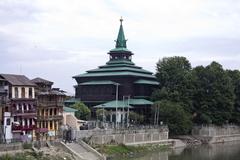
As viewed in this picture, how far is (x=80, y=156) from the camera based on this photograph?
244 feet

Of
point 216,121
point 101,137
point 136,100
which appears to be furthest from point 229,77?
point 101,137

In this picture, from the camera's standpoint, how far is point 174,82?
118188mm

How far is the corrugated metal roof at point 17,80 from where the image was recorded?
76688 millimetres

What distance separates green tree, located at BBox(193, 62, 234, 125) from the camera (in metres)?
121

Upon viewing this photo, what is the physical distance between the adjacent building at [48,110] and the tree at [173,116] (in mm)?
26526

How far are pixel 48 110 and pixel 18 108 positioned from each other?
333 inches

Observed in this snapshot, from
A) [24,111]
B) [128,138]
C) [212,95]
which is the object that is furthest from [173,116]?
[24,111]

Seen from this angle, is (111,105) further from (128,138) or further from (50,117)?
(50,117)

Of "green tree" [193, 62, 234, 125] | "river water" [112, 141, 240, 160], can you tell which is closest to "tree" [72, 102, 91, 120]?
"river water" [112, 141, 240, 160]

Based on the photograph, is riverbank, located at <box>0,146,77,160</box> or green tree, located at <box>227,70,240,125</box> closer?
riverbank, located at <box>0,146,77,160</box>

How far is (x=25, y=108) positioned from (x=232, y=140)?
216 feet

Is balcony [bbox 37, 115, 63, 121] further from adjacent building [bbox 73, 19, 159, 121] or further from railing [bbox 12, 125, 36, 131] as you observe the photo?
adjacent building [bbox 73, 19, 159, 121]

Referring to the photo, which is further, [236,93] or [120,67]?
[236,93]

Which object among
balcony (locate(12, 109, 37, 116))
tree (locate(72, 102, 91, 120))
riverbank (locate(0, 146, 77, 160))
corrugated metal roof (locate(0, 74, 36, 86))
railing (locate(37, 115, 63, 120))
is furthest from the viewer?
tree (locate(72, 102, 91, 120))
